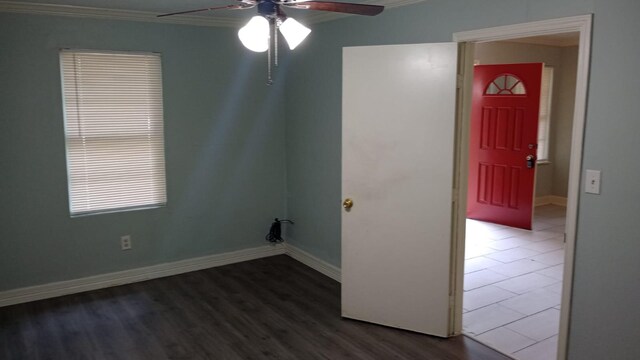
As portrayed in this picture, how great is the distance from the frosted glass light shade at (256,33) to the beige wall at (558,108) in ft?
17.3

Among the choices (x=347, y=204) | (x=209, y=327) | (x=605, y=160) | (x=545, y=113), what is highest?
(x=545, y=113)

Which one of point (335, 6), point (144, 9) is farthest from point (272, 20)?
point (144, 9)

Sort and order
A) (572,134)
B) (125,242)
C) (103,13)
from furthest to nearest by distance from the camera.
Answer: (125,242)
(103,13)
(572,134)

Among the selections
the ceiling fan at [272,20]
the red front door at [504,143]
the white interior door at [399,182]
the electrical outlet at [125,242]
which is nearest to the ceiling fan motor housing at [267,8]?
the ceiling fan at [272,20]

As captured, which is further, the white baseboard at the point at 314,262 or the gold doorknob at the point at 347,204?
the white baseboard at the point at 314,262

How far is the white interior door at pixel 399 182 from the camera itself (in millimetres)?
3090

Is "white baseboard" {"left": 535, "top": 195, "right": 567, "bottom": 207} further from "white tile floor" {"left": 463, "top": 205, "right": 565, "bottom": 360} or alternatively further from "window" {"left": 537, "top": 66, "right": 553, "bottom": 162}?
"white tile floor" {"left": 463, "top": 205, "right": 565, "bottom": 360}

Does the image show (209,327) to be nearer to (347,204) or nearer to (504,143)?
(347,204)

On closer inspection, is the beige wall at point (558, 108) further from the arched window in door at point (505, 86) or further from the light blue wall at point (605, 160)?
the light blue wall at point (605, 160)

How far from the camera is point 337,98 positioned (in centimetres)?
419

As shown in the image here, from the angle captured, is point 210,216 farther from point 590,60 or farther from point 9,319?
point 590,60

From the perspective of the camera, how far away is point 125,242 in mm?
4320

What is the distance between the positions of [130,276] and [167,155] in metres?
1.11

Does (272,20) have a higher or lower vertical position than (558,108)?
higher
